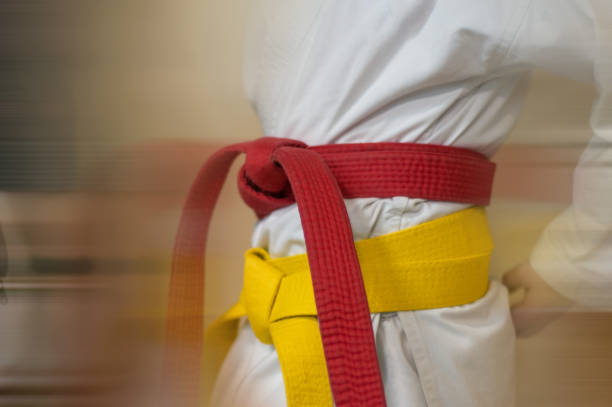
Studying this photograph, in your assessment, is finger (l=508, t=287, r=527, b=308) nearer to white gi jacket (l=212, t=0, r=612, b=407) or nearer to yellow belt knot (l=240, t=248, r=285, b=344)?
white gi jacket (l=212, t=0, r=612, b=407)

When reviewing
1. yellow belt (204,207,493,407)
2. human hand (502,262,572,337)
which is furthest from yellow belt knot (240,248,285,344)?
human hand (502,262,572,337)

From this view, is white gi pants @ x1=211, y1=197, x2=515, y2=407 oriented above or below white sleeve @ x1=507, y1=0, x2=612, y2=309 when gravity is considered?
below

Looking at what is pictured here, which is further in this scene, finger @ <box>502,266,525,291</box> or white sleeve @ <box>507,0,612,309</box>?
finger @ <box>502,266,525,291</box>

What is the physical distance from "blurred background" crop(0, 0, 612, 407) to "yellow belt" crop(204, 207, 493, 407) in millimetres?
67

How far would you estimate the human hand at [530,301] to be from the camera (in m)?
0.37

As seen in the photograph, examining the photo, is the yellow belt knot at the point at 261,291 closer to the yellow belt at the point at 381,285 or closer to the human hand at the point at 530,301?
the yellow belt at the point at 381,285

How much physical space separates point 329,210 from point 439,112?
128mm

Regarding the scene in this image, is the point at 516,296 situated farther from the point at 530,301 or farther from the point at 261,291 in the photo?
the point at 261,291

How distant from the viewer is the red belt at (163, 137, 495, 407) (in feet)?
0.90

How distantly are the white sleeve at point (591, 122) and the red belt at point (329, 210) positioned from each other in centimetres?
8

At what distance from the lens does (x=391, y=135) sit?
1.14 ft

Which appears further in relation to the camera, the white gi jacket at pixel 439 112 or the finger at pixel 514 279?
the finger at pixel 514 279

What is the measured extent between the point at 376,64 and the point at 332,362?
0.23 m

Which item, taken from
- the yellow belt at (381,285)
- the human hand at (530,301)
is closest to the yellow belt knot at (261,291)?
the yellow belt at (381,285)
